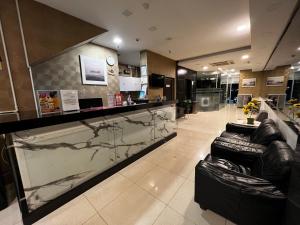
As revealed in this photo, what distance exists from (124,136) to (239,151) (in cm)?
186

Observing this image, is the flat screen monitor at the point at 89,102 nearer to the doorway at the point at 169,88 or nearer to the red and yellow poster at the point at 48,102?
the red and yellow poster at the point at 48,102

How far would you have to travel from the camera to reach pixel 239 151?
1.85m

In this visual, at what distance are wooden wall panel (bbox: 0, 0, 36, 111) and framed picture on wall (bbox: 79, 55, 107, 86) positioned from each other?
1.50m

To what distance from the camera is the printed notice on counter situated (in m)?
2.11

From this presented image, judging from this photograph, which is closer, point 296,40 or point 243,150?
point 243,150

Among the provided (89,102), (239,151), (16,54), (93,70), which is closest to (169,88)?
(93,70)

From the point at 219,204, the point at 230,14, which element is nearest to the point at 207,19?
the point at 230,14

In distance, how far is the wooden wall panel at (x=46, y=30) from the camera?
Result: 7.23ft

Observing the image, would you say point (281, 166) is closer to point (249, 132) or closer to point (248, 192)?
point (248, 192)

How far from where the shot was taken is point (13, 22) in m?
2.09

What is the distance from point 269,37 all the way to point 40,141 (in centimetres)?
524

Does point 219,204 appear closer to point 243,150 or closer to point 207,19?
point 243,150

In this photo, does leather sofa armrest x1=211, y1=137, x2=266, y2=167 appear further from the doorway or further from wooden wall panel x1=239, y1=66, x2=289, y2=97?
wooden wall panel x1=239, y1=66, x2=289, y2=97

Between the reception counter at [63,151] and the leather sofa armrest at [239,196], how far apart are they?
4.75 ft
